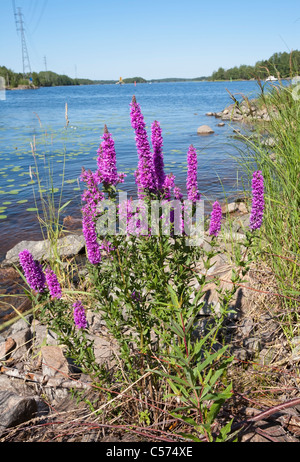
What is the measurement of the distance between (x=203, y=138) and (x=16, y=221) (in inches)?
518

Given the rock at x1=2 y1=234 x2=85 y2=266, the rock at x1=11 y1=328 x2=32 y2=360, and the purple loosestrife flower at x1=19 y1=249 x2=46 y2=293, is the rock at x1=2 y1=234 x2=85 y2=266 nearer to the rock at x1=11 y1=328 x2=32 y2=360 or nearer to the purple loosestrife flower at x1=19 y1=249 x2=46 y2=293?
the rock at x1=11 y1=328 x2=32 y2=360

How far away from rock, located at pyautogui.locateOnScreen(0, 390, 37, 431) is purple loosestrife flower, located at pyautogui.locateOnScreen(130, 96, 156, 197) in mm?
2158

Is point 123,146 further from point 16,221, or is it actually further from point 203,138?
point 16,221

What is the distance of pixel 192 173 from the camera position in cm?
307

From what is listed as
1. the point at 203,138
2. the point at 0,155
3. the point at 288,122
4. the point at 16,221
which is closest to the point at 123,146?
the point at 203,138

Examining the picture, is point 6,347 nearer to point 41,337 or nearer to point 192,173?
point 41,337

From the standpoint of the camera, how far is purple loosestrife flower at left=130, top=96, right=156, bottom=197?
2447 mm

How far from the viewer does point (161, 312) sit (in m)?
2.50

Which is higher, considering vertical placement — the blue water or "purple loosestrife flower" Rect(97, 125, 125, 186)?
"purple loosestrife flower" Rect(97, 125, 125, 186)

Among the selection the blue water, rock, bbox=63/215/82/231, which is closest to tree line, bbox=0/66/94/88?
the blue water

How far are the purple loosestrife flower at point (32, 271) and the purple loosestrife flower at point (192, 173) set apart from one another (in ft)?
4.97

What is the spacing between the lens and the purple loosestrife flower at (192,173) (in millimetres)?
2982

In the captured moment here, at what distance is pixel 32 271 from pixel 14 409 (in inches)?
46.5
